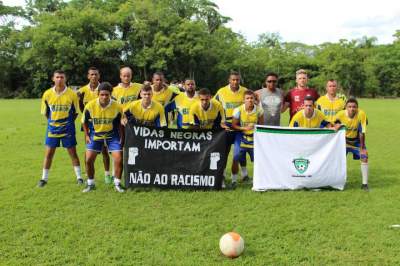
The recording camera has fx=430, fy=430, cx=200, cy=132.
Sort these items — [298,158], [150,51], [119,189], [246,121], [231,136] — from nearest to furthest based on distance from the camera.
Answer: [119,189] → [298,158] → [246,121] → [231,136] → [150,51]

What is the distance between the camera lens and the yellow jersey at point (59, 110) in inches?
298

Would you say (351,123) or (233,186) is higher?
(351,123)

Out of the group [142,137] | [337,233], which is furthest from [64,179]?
[337,233]

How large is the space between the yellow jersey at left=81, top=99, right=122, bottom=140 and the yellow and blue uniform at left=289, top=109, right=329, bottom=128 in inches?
122

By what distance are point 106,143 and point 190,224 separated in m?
2.55

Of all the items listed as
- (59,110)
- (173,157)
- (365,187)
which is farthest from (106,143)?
(365,187)

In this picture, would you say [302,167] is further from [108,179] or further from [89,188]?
[89,188]

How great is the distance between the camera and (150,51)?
5316 centimetres

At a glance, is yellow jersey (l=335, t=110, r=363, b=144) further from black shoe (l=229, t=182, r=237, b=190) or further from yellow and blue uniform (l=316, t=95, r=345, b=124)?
black shoe (l=229, t=182, r=237, b=190)

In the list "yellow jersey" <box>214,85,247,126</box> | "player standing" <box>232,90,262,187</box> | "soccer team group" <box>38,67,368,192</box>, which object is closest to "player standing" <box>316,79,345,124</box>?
"soccer team group" <box>38,67,368,192</box>

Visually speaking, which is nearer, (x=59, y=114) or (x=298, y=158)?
(x=298, y=158)

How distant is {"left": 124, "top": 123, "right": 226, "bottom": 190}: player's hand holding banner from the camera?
24.0ft

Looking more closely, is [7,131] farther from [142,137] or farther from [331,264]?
[331,264]

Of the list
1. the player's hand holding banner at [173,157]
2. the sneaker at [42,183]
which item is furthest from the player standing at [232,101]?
the sneaker at [42,183]
